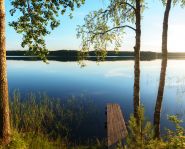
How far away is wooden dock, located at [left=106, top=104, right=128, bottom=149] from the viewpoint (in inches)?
572

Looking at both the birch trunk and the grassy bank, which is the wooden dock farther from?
the birch trunk

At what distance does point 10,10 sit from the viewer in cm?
1158

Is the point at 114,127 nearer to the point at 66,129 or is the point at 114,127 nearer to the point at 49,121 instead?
the point at 66,129

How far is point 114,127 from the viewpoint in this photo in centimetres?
1717

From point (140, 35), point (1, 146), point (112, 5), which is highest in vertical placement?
point (112, 5)

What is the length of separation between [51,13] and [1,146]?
537cm

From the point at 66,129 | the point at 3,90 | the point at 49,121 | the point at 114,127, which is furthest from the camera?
the point at 49,121

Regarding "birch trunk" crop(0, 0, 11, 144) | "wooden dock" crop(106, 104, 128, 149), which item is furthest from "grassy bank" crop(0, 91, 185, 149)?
"wooden dock" crop(106, 104, 128, 149)

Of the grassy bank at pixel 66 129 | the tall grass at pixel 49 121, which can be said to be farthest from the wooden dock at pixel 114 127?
the tall grass at pixel 49 121

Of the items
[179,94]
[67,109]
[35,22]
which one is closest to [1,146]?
[35,22]

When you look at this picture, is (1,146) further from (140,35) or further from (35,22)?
(140,35)

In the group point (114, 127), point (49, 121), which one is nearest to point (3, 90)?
point (114, 127)

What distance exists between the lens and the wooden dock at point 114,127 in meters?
14.5

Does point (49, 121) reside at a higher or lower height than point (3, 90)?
lower
